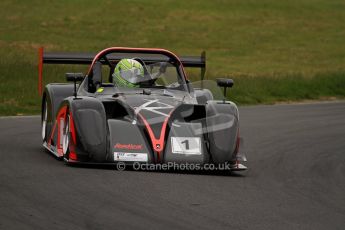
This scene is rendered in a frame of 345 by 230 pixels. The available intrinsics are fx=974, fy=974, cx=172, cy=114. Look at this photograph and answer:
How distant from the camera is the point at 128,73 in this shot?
479 inches

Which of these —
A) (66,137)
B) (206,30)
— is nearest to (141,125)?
(66,137)

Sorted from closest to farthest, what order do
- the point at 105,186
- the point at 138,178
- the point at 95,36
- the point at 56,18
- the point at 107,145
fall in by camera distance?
the point at 105,186, the point at 138,178, the point at 107,145, the point at 95,36, the point at 56,18

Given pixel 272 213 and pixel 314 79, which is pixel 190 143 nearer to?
pixel 272 213

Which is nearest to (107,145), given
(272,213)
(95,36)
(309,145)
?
(272,213)

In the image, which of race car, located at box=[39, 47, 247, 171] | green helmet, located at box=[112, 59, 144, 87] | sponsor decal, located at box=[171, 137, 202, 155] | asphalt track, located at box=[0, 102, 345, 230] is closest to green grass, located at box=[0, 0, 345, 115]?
green helmet, located at box=[112, 59, 144, 87]

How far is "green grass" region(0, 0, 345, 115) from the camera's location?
40.4m

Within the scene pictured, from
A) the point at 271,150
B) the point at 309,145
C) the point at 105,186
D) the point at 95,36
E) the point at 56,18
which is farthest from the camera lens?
the point at 56,18

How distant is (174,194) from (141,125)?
2.00m

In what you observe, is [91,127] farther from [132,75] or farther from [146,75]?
[146,75]

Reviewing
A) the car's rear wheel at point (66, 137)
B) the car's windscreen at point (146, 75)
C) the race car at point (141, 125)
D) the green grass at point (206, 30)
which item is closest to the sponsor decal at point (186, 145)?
the race car at point (141, 125)

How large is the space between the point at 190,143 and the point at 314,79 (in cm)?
1634

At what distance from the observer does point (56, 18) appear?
5141cm

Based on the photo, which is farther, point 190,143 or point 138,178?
point 190,143

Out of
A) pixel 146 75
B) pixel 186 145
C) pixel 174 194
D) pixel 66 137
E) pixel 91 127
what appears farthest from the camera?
pixel 146 75
